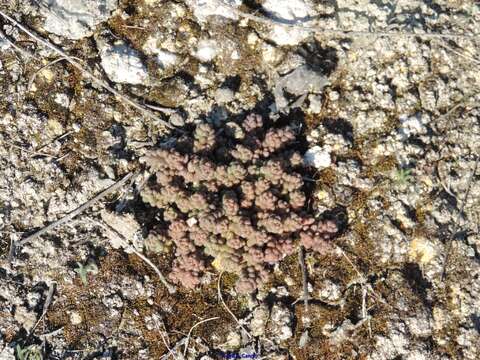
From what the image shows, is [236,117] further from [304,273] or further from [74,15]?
[74,15]

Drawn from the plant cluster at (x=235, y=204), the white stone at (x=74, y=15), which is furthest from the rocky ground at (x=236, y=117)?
the plant cluster at (x=235, y=204)

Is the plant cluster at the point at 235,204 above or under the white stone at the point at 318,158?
under

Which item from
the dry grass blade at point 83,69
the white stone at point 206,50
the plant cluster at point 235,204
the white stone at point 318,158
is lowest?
the plant cluster at point 235,204

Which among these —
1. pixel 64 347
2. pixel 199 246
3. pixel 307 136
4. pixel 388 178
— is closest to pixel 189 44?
pixel 307 136

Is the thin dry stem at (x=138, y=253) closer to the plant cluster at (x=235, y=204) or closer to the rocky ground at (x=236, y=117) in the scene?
the rocky ground at (x=236, y=117)

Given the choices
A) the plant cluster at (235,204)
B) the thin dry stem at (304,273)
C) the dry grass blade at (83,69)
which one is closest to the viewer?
the plant cluster at (235,204)

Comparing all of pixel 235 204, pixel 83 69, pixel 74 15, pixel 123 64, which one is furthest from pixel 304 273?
pixel 74 15

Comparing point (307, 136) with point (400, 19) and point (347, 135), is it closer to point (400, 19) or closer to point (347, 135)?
point (347, 135)
